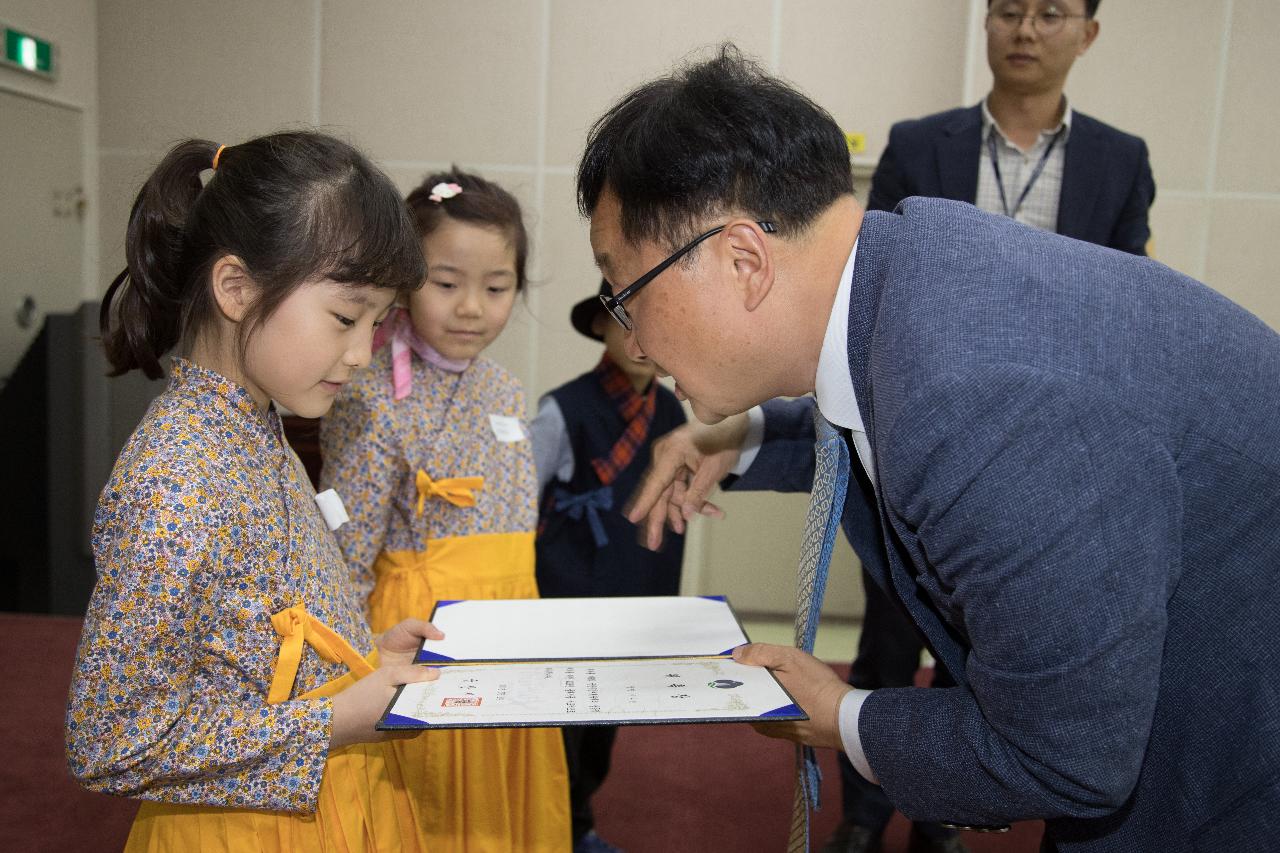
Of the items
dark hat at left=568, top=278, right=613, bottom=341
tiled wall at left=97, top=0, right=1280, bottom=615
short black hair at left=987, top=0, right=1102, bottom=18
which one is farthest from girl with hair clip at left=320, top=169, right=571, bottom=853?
tiled wall at left=97, top=0, right=1280, bottom=615

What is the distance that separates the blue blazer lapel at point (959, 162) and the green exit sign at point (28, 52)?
126 inches

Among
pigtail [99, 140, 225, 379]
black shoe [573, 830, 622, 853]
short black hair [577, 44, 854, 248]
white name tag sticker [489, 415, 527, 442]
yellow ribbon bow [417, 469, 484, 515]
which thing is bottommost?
black shoe [573, 830, 622, 853]

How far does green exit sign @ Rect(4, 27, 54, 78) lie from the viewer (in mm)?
3518

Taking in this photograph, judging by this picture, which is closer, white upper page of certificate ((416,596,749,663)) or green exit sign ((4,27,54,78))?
white upper page of certificate ((416,596,749,663))

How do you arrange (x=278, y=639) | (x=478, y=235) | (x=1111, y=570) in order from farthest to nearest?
1. (x=478, y=235)
2. (x=278, y=639)
3. (x=1111, y=570)

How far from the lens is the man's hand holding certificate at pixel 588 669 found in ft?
3.25

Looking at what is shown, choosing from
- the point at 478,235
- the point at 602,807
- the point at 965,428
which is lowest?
the point at 602,807

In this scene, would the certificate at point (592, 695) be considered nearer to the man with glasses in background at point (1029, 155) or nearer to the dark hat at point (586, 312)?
the man with glasses in background at point (1029, 155)

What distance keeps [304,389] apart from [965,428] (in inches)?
31.6

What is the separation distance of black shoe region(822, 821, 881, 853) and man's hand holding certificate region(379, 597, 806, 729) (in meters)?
0.98

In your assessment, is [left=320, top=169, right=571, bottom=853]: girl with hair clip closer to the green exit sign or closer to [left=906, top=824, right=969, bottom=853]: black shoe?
[left=906, top=824, right=969, bottom=853]: black shoe

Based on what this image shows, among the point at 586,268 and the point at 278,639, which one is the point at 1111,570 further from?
the point at 586,268

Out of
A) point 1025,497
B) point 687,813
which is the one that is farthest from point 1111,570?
point 687,813

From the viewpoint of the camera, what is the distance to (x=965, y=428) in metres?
0.83
